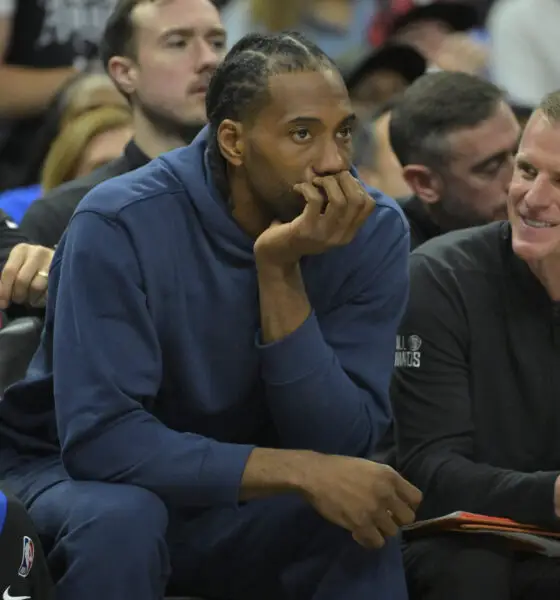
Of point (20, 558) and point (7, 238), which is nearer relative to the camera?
point (20, 558)

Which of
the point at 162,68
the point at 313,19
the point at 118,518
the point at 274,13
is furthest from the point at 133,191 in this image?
the point at 313,19

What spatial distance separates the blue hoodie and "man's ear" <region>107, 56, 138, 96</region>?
4.35 feet

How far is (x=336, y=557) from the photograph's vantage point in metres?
2.17

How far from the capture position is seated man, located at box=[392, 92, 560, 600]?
2562 mm

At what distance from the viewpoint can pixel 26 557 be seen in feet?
6.48

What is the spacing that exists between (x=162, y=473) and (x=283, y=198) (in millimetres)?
460

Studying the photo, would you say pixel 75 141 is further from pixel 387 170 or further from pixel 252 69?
pixel 252 69

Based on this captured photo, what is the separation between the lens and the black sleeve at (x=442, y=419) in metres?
2.43

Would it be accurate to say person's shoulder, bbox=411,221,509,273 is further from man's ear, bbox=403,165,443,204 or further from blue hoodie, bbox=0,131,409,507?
man's ear, bbox=403,165,443,204

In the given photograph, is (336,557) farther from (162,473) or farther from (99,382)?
(99,382)

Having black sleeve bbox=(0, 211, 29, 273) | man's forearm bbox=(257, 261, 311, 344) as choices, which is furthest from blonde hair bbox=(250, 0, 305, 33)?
man's forearm bbox=(257, 261, 311, 344)

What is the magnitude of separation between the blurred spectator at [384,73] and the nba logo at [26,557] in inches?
111

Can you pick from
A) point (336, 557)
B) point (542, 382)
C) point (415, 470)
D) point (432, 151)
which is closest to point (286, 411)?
point (336, 557)

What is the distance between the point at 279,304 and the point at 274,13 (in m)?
2.89
